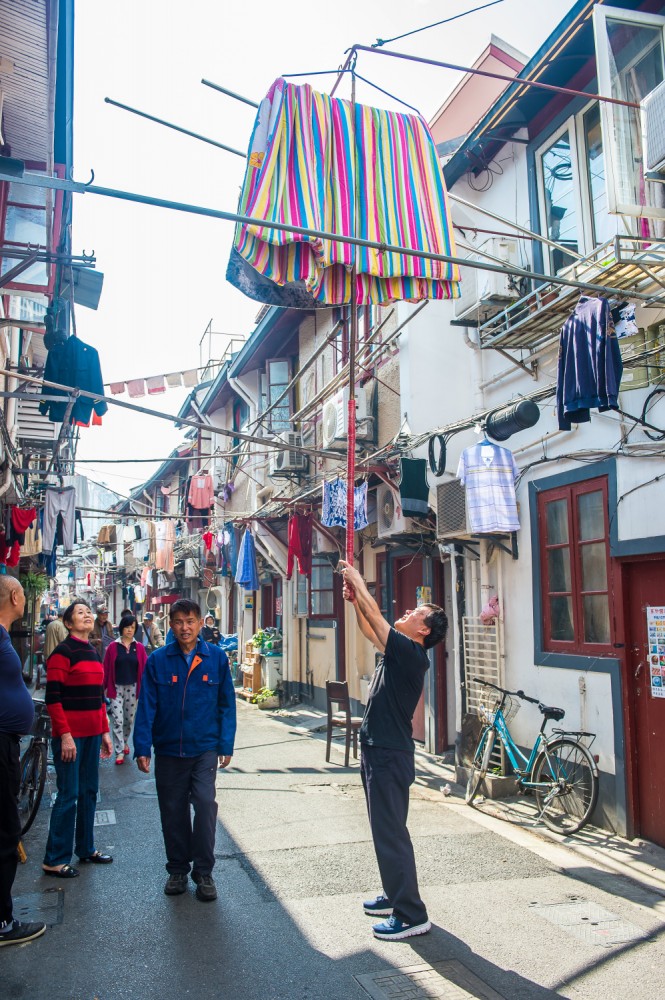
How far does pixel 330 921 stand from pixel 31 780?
358 cm

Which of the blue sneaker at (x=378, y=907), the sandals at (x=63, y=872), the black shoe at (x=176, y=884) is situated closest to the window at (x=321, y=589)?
the sandals at (x=63, y=872)

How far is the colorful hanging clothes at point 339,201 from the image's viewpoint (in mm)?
5418

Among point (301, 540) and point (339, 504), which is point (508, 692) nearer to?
point (339, 504)

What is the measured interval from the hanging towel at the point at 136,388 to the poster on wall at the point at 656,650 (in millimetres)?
13891

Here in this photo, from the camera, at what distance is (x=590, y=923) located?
204 inches

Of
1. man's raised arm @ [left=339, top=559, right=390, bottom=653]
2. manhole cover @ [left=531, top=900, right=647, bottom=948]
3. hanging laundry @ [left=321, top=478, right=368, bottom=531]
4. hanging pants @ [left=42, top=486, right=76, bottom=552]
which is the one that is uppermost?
hanging pants @ [left=42, top=486, right=76, bottom=552]

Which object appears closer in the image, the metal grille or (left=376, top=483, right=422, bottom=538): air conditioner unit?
the metal grille

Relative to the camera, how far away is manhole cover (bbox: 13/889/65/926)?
5.05 metres

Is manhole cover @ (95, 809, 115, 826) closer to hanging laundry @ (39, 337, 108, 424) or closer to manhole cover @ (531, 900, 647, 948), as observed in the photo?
manhole cover @ (531, 900, 647, 948)

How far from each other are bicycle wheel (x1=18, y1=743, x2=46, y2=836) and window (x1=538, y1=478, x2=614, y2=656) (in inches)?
209

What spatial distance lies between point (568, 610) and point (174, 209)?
6.03 metres

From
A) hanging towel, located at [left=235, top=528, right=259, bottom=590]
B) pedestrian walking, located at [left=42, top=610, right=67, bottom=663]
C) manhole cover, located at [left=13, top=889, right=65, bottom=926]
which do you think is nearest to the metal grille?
manhole cover, located at [left=13, top=889, right=65, bottom=926]

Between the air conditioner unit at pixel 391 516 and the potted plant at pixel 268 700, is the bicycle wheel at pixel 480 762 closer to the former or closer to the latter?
the air conditioner unit at pixel 391 516

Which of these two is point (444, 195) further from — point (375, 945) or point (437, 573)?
point (437, 573)
